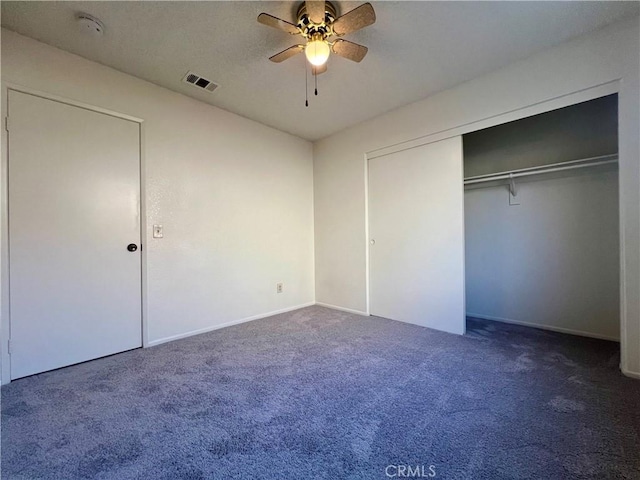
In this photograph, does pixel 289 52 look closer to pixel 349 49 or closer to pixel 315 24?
pixel 315 24

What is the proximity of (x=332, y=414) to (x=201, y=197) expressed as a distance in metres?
2.52

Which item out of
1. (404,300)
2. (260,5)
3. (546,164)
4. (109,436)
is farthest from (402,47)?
(109,436)

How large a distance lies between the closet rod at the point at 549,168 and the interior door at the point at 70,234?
3.86 meters

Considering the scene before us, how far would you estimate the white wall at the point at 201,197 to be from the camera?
230 cm

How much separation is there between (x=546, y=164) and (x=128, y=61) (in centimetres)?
435

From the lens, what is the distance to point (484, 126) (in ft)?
8.64

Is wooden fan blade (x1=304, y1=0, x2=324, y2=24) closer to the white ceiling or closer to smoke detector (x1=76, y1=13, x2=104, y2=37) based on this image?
the white ceiling

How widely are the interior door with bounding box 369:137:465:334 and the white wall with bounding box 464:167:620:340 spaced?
0.90m

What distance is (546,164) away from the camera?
3.01m

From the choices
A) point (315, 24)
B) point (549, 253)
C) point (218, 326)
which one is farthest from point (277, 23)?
point (549, 253)

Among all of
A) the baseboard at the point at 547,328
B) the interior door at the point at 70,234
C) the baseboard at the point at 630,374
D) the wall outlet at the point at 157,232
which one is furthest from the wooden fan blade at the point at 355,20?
the baseboard at the point at 547,328

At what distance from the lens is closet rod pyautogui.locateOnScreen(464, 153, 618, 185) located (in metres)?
2.53

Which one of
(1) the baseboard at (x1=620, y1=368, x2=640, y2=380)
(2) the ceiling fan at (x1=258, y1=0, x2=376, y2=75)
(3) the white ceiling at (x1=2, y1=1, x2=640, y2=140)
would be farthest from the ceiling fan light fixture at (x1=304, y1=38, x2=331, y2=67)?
(1) the baseboard at (x1=620, y1=368, x2=640, y2=380)

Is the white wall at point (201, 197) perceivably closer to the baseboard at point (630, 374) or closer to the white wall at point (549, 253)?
the white wall at point (549, 253)
